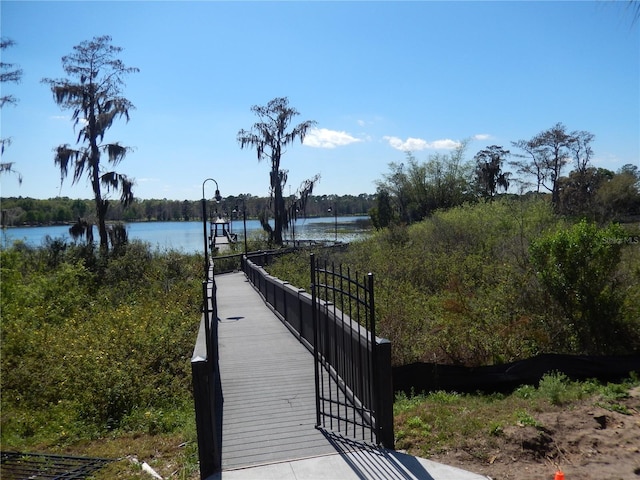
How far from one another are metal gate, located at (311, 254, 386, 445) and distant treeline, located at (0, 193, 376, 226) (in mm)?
18714

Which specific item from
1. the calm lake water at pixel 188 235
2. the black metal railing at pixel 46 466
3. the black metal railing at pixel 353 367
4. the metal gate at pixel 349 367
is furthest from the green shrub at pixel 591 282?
the calm lake water at pixel 188 235

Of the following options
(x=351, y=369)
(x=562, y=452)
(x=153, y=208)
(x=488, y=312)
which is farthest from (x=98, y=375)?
(x=153, y=208)

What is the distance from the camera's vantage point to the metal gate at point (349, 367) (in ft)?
19.3

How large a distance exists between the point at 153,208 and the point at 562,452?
117796 mm

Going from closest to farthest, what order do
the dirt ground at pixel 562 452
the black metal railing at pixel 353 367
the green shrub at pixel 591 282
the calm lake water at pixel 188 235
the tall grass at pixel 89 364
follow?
the dirt ground at pixel 562 452 → the black metal railing at pixel 353 367 → the tall grass at pixel 89 364 → the green shrub at pixel 591 282 → the calm lake water at pixel 188 235

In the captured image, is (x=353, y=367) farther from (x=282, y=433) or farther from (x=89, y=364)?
(x=89, y=364)

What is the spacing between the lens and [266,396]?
25.8 ft

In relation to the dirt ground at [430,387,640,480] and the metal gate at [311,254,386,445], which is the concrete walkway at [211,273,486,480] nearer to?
the metal gate at [311,254,386,445]

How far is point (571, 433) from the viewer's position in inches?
232

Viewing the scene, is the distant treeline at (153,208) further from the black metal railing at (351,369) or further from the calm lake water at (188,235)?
the black metal railing at (351,369)

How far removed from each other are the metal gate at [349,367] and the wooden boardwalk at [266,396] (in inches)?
13.8

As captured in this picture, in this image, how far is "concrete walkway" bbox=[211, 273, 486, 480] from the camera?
17.3ft

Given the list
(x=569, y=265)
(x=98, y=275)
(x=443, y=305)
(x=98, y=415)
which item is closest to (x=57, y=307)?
(x=98, y=275)

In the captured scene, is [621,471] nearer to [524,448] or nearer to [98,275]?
[524,448]
